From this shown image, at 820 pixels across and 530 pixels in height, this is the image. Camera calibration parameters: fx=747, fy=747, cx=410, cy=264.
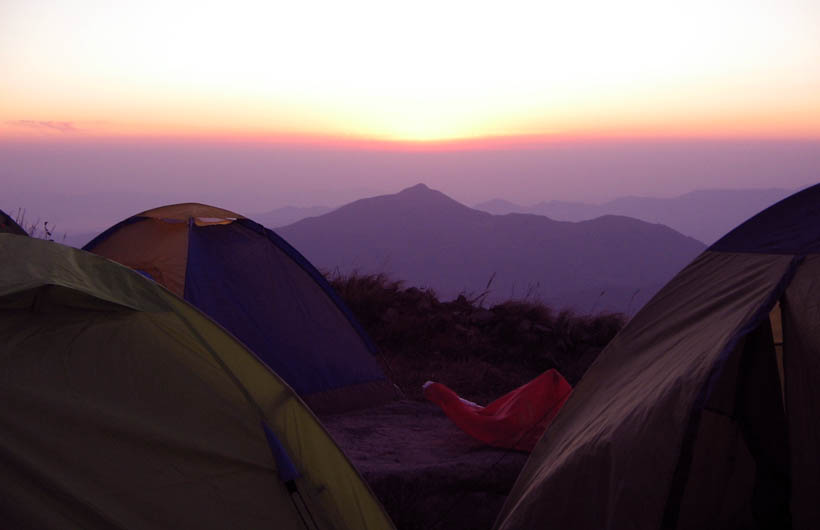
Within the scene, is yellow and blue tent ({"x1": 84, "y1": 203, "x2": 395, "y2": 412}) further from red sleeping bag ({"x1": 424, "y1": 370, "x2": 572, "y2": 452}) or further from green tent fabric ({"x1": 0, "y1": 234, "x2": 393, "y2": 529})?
green tent fabric ({"x1": 0, "y1": 234, "x2": 393, "y2": 529})

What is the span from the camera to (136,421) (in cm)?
308

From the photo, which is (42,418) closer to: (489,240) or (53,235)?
(53,235)

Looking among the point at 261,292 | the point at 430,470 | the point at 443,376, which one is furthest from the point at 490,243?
the point at 430,470

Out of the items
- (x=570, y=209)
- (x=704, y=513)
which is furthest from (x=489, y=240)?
(x=704, y=513)

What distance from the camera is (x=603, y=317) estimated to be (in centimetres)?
1045

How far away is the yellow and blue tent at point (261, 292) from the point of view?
6812 mm

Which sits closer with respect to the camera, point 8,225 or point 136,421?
point 136,421

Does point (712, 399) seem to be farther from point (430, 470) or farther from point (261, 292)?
point (261, 292)

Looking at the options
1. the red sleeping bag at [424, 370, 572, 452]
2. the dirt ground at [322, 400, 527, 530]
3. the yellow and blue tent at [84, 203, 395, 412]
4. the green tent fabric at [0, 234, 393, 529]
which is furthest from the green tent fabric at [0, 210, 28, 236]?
the red sleeping bag at [424, 370, 572, 452]

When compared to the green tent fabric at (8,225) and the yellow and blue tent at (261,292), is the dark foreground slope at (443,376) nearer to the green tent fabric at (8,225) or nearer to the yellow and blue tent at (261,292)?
the yellow and blue tent at (261,292)

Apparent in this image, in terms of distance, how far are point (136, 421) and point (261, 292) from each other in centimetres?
404

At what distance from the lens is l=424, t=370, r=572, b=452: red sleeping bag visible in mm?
5824

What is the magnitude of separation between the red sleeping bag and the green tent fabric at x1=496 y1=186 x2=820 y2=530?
175cm

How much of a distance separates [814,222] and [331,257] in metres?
78.5
